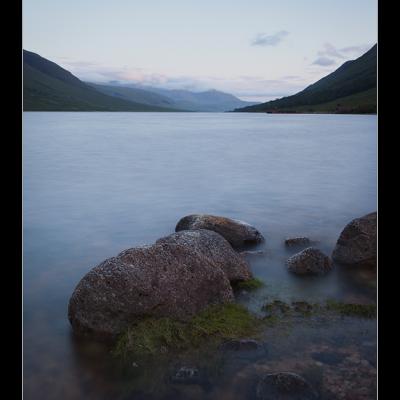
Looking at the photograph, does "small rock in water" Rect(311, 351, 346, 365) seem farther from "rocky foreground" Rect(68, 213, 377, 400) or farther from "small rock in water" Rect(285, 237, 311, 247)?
"small rock in water" Rect(285, 237, 311, 247)

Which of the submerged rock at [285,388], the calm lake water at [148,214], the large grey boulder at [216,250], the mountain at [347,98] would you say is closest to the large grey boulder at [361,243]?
the calm lake water at [148,214]

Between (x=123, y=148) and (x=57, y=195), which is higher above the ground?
(x=123, y=148)

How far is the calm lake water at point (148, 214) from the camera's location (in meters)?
9.27

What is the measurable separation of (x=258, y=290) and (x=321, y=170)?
31022 millimetres

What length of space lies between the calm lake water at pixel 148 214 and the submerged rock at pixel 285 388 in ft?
2.18

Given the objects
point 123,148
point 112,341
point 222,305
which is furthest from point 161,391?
point 123,148

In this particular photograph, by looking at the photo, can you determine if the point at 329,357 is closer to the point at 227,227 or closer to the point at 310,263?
the point at 310,263

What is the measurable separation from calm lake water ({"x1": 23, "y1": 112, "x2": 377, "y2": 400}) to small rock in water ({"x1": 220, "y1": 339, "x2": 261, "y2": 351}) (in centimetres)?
49

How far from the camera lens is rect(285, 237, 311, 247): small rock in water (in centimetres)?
1641

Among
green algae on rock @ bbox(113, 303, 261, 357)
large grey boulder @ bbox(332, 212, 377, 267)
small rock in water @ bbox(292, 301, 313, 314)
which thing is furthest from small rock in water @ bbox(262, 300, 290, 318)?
large grey boulder @ bbox(332, 212, 377, 267)

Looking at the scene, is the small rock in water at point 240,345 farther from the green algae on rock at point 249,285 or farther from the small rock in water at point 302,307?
the green algae on rock at point 249,285

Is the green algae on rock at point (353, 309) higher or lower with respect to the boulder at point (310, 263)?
lower

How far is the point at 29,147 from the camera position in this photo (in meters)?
62.9
